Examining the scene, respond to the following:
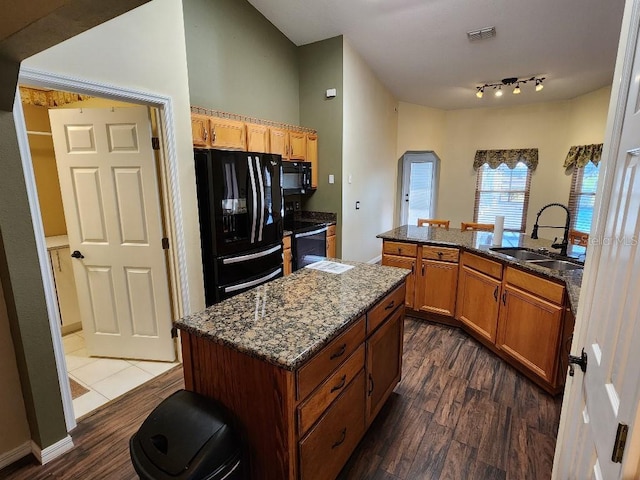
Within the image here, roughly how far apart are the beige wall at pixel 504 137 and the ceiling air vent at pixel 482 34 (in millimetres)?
2755

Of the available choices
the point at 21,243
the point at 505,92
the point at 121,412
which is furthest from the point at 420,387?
the point at 505,92

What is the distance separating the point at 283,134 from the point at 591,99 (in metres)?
5.18

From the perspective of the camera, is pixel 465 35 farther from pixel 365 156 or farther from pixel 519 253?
pixel 519 253

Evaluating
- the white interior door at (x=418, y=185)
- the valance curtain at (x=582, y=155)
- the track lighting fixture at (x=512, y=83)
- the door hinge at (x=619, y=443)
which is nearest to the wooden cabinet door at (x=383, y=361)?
the door hinge at (x=619, y=443)

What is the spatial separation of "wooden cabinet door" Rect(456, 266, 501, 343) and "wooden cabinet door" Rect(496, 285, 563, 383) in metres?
0.08

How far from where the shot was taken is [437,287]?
3191 mm

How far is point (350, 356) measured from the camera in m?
1.44

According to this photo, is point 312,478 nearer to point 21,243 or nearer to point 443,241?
point 21,243

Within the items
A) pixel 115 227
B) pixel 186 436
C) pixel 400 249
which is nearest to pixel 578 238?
pixel 400 249

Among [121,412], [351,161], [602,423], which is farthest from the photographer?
[351,161]

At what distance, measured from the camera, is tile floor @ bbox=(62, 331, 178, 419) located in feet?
7.18

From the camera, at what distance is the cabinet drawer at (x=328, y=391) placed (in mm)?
1167

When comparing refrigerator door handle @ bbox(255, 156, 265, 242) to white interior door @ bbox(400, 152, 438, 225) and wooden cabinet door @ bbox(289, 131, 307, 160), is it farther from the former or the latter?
white interior door @ bbox(400, 152, 438, 225)

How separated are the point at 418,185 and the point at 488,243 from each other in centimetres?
439
